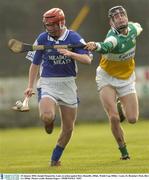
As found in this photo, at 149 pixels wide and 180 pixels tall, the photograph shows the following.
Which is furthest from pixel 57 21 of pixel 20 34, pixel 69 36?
pixel 20 34

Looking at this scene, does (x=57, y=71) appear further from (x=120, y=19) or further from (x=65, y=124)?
(x=120, y=19)

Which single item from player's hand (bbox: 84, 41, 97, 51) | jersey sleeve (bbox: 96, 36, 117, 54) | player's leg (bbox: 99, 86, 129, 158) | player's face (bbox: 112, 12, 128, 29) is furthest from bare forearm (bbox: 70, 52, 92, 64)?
player's leg (bbox: 99, 86, 129, 158)

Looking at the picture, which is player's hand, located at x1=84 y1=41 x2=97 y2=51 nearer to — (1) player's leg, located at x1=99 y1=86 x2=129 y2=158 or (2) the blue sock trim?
(1) player's leg, located at x1=99 y1=86 x2=129 y2=158

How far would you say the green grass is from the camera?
12430 mm

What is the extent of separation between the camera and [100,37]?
27078 mm

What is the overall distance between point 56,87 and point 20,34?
14.4 metres

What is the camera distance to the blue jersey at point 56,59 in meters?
12.6

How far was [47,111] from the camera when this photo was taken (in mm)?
12336

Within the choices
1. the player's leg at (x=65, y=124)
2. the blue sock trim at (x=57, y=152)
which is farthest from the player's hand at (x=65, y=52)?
the blue sock trim at (x=57, y=152)

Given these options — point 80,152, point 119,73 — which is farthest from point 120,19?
point 80,152

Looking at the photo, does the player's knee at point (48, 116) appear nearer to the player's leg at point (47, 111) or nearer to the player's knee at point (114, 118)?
the player's leg at point (47, 111)

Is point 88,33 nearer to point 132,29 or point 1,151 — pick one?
point 1,151

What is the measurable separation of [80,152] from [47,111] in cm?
423

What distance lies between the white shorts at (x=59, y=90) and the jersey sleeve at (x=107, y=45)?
2.08ft
